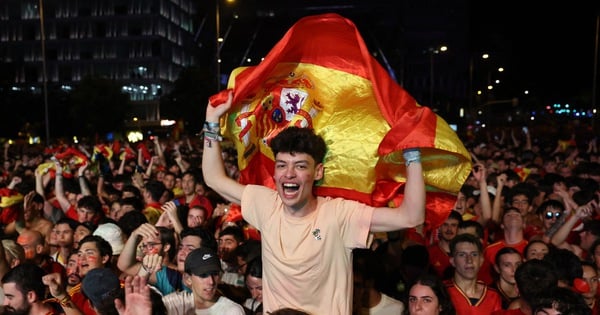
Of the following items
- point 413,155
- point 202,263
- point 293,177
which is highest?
point 413,155

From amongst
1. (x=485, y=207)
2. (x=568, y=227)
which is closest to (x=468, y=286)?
(x=568, y=227)

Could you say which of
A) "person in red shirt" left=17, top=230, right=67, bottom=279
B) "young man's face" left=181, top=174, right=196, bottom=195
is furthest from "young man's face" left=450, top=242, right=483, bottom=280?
"young man's face" left=181, top=174, right=196, bottom=195

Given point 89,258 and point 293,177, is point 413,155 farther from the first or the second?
point 89,258

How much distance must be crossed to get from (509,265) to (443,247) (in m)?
1.41

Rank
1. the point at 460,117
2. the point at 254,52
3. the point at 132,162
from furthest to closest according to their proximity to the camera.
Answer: the point at 254,52, the point at 460,117, the point at 132,162

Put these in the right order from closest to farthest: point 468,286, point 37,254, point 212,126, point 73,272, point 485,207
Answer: point 212,126 → point 468,286 → point 73,272 → point 37,254 → point 485,207

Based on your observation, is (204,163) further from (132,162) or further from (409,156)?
(132,162)

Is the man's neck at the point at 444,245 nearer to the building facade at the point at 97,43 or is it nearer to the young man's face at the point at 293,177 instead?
the young man's face at the point at 293,177

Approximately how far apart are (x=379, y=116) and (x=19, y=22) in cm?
8814

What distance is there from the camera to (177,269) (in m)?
5.38

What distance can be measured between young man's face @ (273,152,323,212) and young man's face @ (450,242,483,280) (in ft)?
6.57

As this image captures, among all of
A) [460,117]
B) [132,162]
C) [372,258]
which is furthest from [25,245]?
[460,117]

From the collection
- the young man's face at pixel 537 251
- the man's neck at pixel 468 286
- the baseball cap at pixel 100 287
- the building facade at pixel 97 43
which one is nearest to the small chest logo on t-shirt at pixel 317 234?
the baseball cap at pixel 100 287

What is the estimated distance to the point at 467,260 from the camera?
5.03 m
